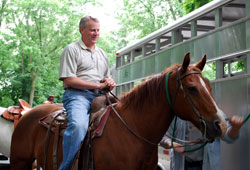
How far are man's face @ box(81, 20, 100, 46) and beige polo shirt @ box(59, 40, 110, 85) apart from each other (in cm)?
8

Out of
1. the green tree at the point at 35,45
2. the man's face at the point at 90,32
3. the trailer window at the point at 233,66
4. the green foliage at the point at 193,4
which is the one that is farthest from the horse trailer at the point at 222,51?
the green tree at the point at 35,45

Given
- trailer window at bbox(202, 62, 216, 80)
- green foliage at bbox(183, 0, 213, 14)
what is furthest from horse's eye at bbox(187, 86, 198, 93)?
green foliage at bbox(183, 0, 213, 14)

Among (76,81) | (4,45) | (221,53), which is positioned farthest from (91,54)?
(4,45)

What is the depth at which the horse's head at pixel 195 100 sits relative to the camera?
109 inches

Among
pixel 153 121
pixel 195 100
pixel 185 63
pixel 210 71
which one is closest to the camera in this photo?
pixel 195 100

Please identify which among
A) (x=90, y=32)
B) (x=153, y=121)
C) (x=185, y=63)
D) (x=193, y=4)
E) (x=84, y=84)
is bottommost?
(x=153, y=121)

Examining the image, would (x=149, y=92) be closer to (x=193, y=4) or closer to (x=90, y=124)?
(x=90, y=124)

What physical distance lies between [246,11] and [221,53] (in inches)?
34.9

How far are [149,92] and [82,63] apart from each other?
3.18 ft

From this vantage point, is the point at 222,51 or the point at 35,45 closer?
the point at 222,51

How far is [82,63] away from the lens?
150 inches

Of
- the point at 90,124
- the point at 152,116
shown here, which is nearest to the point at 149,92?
the point at 152,116

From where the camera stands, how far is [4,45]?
776 inches

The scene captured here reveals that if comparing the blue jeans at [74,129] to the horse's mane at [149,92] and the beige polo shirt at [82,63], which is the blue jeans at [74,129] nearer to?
the beige polo shirt at [82,63]
